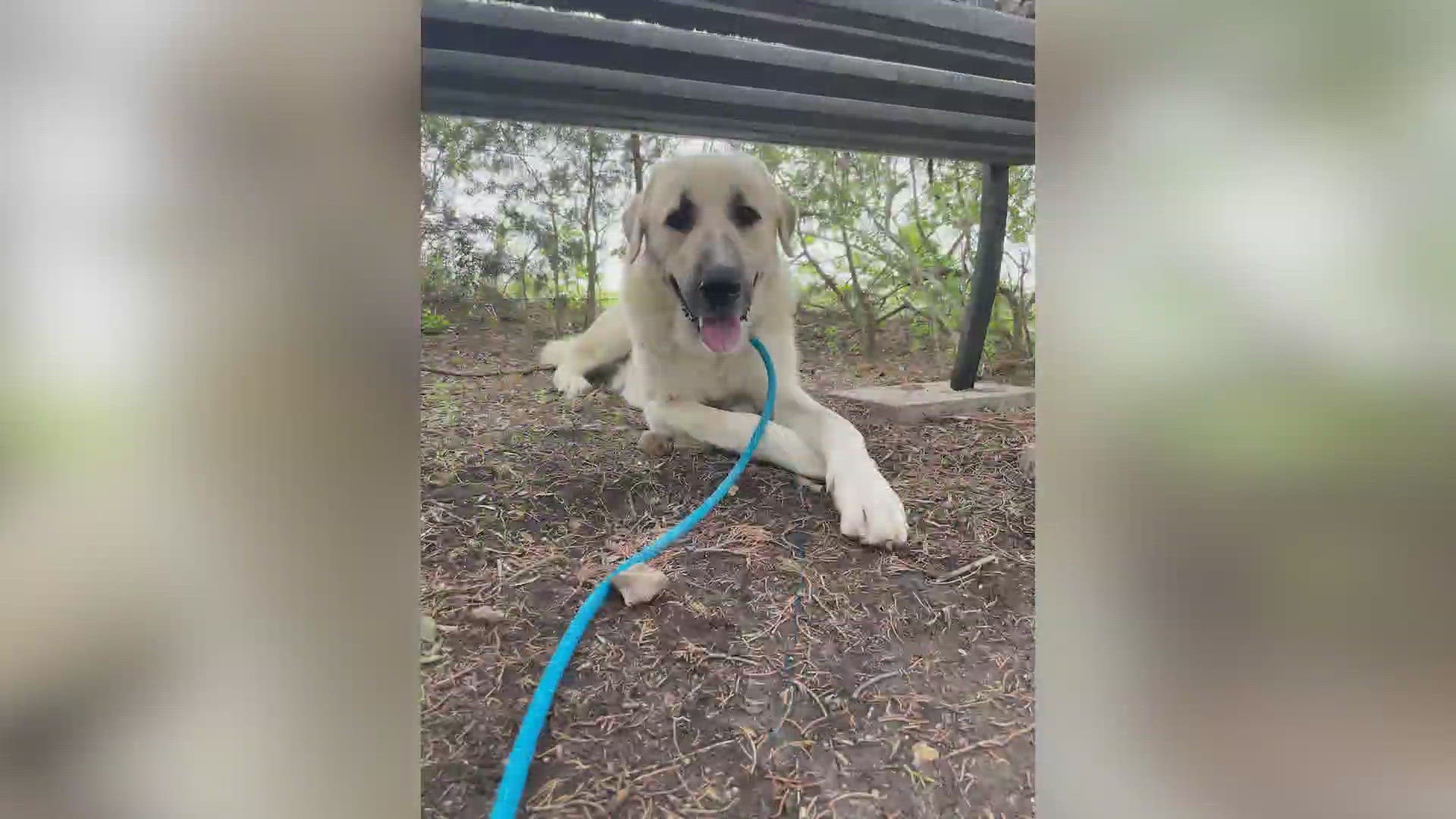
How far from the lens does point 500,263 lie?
33.5 inches

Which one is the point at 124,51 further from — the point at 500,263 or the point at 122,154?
the point at 500,263

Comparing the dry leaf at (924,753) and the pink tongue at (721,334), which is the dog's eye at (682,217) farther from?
the dry leaf at (924,753)

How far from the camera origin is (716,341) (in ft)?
5.04

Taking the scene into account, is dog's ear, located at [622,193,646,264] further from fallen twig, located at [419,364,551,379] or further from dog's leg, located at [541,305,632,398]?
fallen twig, located at [419,364,551,379]

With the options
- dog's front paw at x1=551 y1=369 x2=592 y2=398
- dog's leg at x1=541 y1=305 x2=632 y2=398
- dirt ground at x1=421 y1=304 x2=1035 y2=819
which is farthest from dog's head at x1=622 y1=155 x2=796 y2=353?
dirt ground at x1=421 y1=304 x2=1035 y2=819

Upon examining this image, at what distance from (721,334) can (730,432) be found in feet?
0.99

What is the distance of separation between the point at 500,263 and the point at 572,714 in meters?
0.55

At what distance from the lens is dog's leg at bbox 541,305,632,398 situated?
1.07m

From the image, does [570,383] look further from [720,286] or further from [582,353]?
[720,286]

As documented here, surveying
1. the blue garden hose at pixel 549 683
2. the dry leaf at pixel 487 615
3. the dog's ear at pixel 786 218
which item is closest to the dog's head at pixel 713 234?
the dog's ear at pixel 786 218

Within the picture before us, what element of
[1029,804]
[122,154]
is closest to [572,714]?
[1029,804]

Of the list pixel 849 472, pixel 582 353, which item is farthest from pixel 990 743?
pixel 582 353

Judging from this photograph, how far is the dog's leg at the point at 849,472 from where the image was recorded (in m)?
1.02

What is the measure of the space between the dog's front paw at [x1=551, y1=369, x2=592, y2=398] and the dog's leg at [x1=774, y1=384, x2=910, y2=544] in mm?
435
